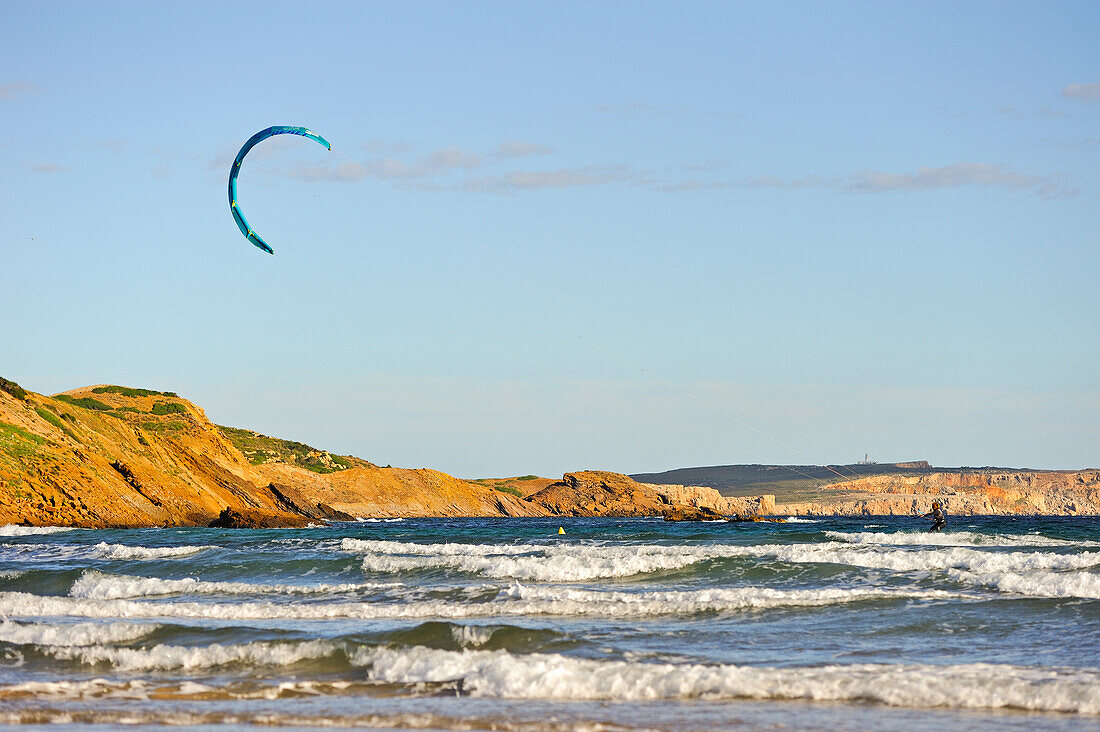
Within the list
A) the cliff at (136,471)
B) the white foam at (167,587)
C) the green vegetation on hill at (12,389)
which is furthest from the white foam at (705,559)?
the green vegetation on hill at (12,389)

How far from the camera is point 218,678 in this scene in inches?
502

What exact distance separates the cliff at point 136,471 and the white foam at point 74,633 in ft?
108

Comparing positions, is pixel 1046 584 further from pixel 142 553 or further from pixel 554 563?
pixel 142 553

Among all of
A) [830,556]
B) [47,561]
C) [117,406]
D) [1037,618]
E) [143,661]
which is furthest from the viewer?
[117,406]

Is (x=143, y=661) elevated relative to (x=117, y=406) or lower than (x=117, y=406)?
lower

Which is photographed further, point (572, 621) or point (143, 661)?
point (572, 621)

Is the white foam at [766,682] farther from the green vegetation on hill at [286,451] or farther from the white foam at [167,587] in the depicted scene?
the green vegetation on hill at [286,451]

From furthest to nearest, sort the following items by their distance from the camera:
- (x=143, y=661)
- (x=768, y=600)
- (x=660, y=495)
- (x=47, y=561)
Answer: (x=660, y=495) → (x=47, y=561) → (x=768, y=600) → (x=143, y=661)

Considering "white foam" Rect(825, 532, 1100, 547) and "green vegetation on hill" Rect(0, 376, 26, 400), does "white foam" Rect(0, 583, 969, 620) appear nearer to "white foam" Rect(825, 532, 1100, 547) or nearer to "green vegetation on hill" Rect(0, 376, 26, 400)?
"white foam" Rect(825, 532, 1100, 547)

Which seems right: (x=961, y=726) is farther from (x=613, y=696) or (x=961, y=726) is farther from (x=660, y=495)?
(x=660, y=495)

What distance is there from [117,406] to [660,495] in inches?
3659

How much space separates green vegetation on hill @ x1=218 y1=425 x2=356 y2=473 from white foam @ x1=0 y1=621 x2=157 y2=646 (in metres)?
90.4

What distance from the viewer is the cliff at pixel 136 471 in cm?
4834

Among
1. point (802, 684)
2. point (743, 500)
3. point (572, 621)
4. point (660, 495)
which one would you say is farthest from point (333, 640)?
point (743, 500)
